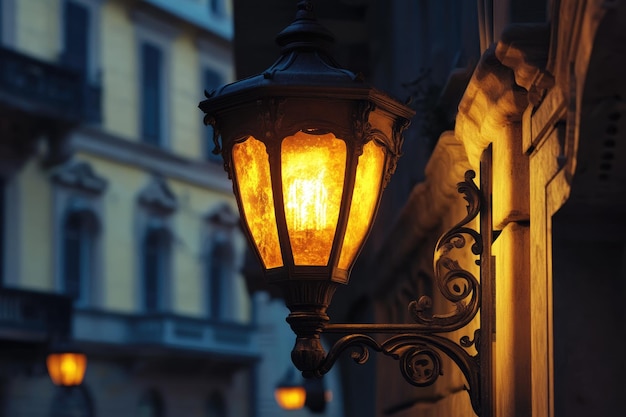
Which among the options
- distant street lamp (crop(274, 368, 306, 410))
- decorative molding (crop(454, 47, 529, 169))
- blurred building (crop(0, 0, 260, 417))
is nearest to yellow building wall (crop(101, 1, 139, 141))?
blurred building (crop(0, 0, 260, 417))

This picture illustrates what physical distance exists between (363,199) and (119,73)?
92.2ft

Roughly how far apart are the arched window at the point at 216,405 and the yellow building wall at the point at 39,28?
956 cm

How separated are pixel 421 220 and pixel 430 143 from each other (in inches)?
17.9

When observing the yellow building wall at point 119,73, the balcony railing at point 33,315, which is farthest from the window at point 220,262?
the balcony railing at point 33,315

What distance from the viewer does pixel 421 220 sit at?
743 cm

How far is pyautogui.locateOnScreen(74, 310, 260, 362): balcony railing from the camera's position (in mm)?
30672

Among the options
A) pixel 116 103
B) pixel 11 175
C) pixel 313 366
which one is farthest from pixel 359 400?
pixel 116 103

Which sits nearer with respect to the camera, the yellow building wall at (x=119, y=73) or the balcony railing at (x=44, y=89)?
the balcony railing at (x=44, y=89)

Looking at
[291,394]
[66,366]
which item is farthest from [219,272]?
[66,366]

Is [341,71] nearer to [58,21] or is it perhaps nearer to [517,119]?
[517,119]

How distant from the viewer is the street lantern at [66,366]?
1842 cm

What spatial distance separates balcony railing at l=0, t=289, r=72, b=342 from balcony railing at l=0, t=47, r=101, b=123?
349 centimetres

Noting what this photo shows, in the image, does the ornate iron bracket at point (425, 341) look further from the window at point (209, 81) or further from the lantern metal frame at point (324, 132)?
the window at point (209, 81)

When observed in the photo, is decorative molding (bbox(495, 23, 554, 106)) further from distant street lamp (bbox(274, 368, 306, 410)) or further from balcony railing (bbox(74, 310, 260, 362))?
balcony railing (bbox(74, 310, 260, 362))
